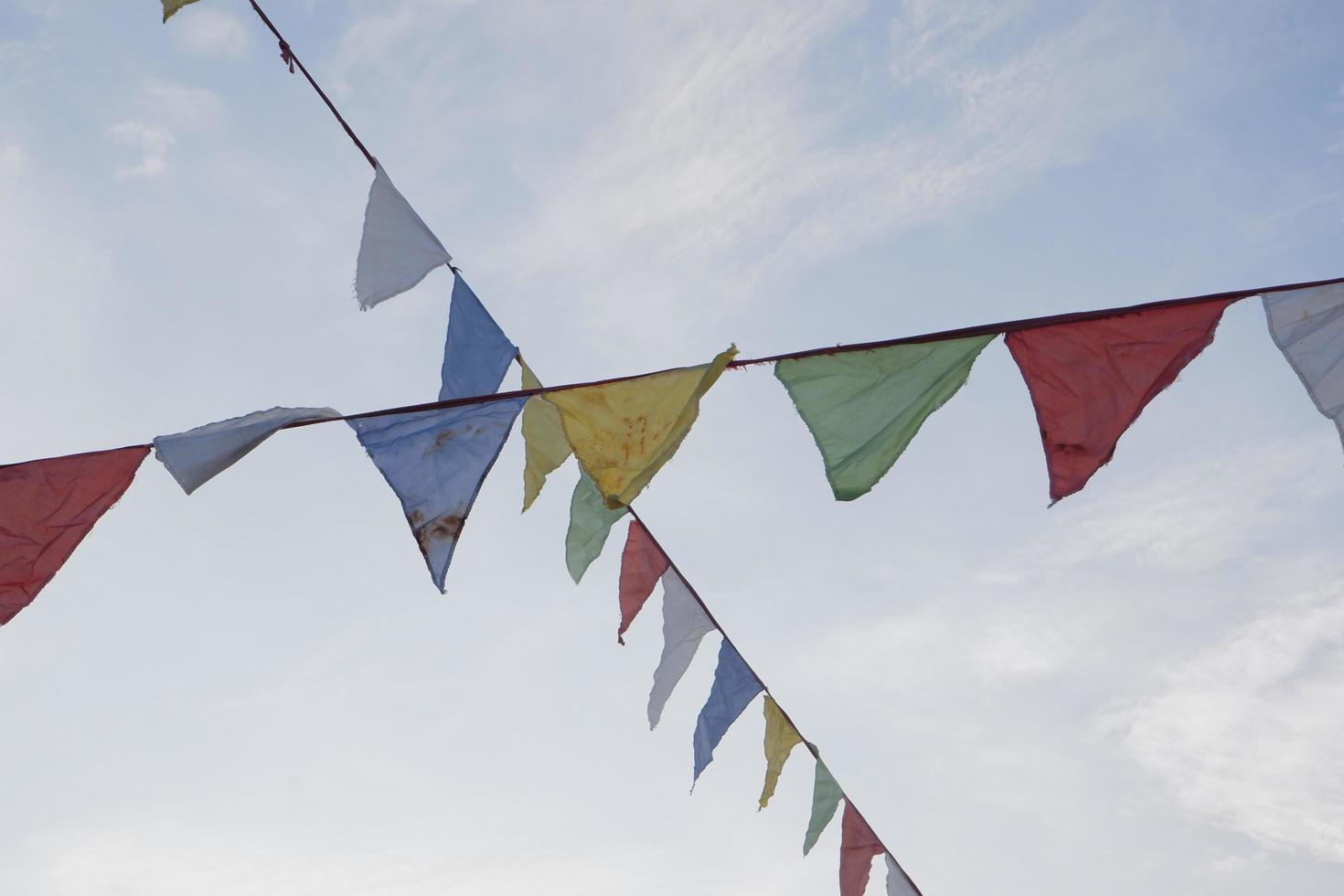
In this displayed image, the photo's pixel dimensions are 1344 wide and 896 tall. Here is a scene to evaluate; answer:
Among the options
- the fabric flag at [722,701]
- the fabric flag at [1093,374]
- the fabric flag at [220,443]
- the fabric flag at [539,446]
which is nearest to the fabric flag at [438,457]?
the fabric flag at [220,443]

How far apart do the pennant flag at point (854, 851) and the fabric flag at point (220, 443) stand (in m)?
4.61

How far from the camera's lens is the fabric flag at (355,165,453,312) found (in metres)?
4.36

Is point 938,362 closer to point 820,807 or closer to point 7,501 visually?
point 7,501

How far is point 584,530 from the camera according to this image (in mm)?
5191

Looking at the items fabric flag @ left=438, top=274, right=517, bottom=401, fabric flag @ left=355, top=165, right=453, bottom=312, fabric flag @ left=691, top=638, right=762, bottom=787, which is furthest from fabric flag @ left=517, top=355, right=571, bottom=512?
fabric flag @ left=691, top=638, right=762, bottom=787

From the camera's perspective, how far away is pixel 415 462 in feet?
12.0

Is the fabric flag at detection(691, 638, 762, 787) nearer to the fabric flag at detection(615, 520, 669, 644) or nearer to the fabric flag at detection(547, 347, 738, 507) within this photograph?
the fabric flag at detection(615, 520, 669, 644)

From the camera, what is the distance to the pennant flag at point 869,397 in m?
3.38

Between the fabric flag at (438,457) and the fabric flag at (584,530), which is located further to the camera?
the fabric flag at (584,530)

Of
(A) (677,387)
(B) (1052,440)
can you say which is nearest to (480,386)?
(A) (677,387)

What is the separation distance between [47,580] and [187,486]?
0.71 metres

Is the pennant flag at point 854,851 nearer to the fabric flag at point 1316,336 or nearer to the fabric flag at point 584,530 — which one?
the fabric flag at point 584,530

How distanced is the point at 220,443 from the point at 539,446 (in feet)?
4.98

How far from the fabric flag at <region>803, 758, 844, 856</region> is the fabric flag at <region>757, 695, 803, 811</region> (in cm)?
25
